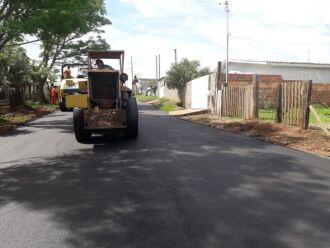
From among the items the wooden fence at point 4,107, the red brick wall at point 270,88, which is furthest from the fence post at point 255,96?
the wooden fence at point 4,107

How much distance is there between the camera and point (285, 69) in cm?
3688

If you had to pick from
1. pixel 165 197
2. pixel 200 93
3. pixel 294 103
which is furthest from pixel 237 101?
pixel 165 197

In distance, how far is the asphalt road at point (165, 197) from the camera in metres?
5.02

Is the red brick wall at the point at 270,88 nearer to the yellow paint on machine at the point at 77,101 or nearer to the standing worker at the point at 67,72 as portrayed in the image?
the standing worker at the point at 67,72

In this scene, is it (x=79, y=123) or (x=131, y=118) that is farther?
(x=131, y=118)

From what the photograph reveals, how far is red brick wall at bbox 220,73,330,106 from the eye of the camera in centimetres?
2758

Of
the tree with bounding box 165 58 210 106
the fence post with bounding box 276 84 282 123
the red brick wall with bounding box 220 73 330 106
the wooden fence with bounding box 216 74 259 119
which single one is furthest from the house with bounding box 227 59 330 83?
the fence post with bounding box 276 84 282 123

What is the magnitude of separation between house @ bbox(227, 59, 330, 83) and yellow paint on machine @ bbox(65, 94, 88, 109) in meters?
24.8

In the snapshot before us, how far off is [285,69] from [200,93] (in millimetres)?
10024

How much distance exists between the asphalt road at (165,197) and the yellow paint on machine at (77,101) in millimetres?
1447

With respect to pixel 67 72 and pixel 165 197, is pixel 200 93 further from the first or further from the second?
pixel 165 197

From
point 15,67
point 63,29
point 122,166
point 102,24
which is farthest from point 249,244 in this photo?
point 102,24

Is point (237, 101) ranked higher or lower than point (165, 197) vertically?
higher

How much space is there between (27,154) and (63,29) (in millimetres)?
10245
